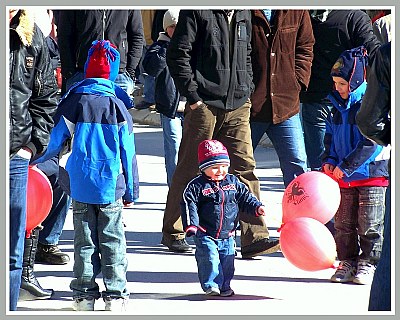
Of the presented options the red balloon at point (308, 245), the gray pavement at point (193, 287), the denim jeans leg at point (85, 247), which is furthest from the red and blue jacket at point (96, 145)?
the red balloon at point (308, 245)

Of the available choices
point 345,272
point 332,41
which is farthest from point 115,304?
point 332,41

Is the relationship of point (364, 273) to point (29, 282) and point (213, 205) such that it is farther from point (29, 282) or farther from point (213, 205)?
point (29, 282)

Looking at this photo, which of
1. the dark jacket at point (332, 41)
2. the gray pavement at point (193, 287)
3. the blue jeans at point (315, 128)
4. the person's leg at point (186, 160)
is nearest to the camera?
the gray pavement at point (193, 287)

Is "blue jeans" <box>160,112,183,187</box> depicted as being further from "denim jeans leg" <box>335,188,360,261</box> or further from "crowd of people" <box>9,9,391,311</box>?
"denim jeans leg" <box>335,188,360,261</box>

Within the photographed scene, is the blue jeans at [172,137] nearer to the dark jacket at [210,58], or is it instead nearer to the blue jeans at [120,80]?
the blue jeans at [120,80]

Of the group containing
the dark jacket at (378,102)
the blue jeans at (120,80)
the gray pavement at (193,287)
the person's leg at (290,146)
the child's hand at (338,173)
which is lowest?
the gray pavement at (193,287)

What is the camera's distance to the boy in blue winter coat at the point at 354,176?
7695 mm

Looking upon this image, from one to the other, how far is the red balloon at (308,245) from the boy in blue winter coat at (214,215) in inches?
10.7

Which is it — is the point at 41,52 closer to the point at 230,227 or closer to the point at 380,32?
the point at 230,227

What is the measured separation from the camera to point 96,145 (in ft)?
22.0

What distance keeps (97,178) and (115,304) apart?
790 mm

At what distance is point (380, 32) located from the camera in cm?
937

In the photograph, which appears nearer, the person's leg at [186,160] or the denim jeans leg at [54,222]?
the denim jeans leg at [54,222]

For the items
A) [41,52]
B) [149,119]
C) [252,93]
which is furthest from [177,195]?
[149,119]
